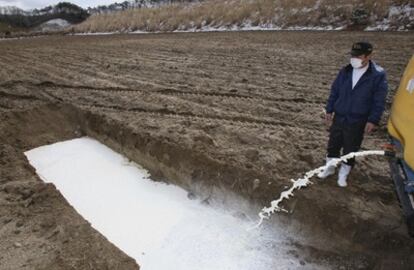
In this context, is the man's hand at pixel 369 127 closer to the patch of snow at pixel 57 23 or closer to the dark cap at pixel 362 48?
the dark cap at pixel 362 48

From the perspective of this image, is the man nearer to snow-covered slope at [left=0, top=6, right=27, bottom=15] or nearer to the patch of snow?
the patch of snow

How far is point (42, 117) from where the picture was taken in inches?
254

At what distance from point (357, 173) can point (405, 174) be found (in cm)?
110

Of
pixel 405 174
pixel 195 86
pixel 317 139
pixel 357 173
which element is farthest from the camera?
pixel 195 86

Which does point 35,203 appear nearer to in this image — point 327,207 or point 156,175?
point 156,175

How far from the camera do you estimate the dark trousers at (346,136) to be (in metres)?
3.31

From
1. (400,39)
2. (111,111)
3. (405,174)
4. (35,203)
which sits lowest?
(35,203)

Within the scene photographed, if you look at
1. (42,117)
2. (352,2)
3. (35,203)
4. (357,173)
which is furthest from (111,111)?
(352,2)

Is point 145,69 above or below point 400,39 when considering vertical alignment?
below

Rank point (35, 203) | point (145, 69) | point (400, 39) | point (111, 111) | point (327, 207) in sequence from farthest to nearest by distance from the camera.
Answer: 1. point (400, 39)
2. point (145, 69)
3. point (111, 111)
4. point (35, 203)
5. point (327, 207)

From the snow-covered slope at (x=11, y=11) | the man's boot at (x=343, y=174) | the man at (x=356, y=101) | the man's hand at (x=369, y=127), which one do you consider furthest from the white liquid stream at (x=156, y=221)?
the snow-covered slope at (x=11, y=11)

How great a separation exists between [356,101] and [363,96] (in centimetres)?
7

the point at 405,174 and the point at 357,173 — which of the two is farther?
the point at 357,173

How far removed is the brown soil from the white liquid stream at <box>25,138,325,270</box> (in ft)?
0.68
